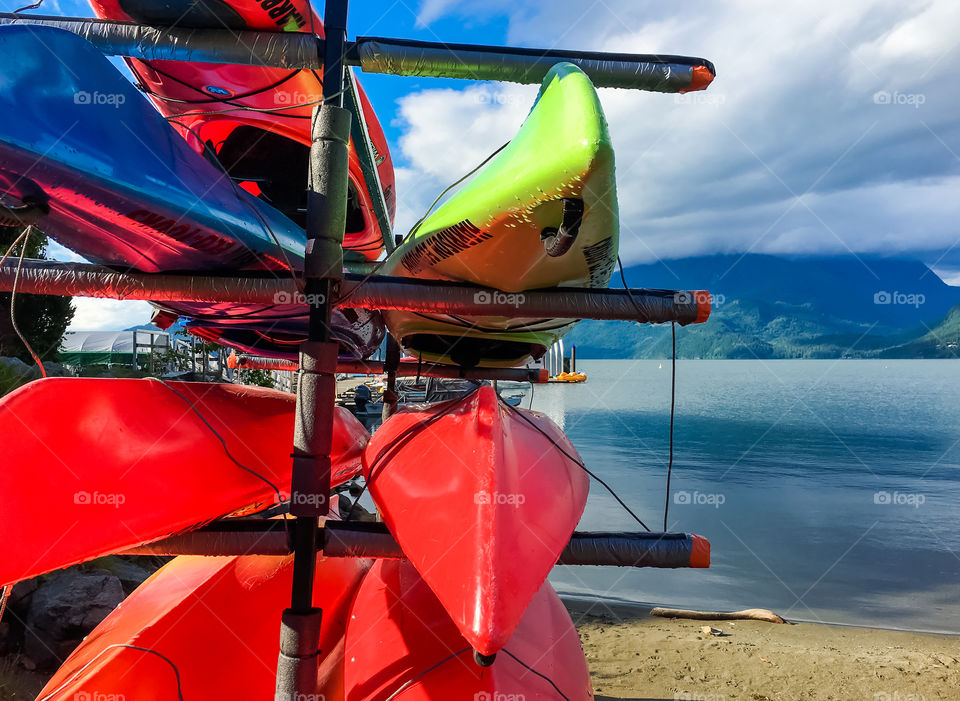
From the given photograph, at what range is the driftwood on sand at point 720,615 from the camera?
22.9ft

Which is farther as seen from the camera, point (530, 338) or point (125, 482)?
point (530, 338)

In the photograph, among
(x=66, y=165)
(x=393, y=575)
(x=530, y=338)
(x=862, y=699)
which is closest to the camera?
(x=66, y=165)

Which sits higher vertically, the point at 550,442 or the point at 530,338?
the point at 530,338

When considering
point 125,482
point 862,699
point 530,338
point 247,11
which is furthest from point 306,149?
point 862,699

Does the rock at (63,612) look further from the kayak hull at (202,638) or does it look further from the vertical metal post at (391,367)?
the vertical metal post at (391,367)

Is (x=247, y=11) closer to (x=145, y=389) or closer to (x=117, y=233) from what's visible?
(x=117, y=233)

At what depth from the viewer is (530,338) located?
3879 mm

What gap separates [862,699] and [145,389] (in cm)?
611
